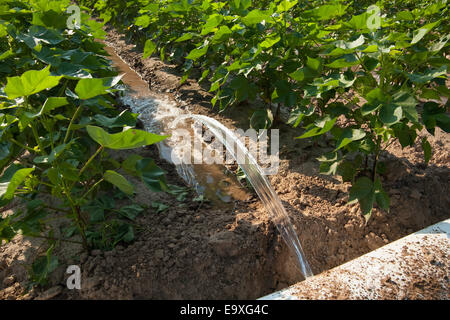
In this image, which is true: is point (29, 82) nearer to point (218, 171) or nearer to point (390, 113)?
point (390, 113)

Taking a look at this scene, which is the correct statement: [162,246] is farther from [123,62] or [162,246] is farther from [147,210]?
[123,62]

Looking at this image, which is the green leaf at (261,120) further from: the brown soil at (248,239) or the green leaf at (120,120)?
the green leaf at (120,120)

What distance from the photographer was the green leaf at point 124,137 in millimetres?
1141

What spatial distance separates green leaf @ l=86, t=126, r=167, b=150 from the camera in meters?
1.14

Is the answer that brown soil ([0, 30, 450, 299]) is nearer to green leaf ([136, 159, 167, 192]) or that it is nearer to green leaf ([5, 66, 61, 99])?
green leaf ([136, 159, 167, 192])

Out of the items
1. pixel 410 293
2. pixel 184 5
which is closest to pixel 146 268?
pixel 410 293

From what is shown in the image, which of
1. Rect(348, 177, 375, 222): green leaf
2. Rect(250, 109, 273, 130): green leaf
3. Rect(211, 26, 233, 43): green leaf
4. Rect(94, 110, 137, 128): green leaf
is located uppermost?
Rect(211, 26, 233, 43): green leaf

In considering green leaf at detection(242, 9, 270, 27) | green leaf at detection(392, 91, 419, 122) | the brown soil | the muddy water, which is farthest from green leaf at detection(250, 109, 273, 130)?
green leaf at detection(392, 91, 419, 122)

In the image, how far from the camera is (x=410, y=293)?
1.41m

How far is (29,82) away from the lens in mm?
1208

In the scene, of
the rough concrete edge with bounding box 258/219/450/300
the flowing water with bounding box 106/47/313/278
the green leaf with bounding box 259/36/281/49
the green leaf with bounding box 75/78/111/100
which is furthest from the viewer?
the green leaf with bounding box 259/36/281/49

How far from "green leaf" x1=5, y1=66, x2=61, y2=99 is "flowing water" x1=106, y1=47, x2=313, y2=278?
4.28 feet
